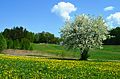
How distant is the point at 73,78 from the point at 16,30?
459ft

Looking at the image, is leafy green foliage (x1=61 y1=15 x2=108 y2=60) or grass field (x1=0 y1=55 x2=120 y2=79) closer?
grass field (x1=0 y1=55 x2=120 y2=79)

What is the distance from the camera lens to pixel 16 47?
102 m

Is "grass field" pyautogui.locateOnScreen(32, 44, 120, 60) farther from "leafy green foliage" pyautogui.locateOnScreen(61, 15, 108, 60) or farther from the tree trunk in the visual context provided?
the tree trunk

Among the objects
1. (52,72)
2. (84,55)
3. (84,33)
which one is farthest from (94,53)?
(52,72)

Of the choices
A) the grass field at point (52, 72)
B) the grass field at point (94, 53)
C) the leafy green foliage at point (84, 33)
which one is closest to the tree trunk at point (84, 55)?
the leafy green foliage at point (84, 33)

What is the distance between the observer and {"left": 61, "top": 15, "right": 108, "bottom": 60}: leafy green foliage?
214 feet

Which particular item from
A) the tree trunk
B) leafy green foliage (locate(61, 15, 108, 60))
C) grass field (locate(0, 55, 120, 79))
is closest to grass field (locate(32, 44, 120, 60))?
leafy green foliage (locate(61, 15, 108, 60))

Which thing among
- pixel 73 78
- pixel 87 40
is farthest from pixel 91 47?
pixel 73 78

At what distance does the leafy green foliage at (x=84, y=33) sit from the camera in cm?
6525

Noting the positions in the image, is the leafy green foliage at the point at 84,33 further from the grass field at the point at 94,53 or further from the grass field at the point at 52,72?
the grass field at the point at 52,72

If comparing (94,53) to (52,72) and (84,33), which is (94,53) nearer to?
(84,33)

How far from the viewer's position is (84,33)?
65.6 metres

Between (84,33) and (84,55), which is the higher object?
(84,33)

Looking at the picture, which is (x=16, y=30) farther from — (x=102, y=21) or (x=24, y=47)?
(x=102, y=21)
